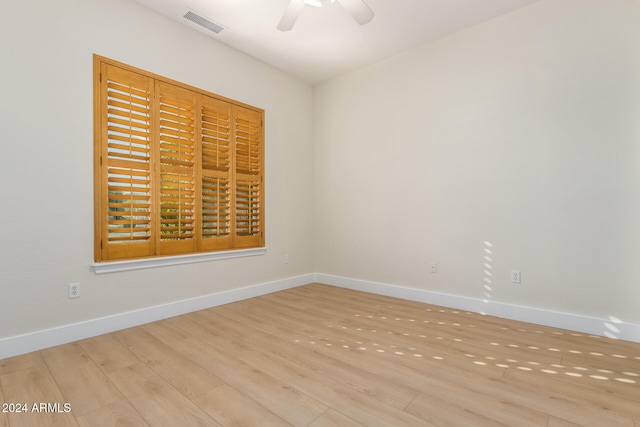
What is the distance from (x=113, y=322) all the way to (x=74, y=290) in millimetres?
409

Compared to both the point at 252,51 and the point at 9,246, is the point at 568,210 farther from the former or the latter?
the point at 9,246

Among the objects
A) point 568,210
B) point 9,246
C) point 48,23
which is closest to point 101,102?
point 48,23

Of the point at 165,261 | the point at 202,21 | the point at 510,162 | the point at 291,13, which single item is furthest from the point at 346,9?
the point at 165,261

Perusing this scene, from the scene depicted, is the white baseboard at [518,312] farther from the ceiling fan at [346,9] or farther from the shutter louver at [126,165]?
the ceiling fan at [346,9]

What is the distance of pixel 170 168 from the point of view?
3.14 metres

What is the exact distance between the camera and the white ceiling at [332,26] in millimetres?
2949

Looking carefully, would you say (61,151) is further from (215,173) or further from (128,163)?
(215,173)

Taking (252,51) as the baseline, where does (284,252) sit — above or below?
below

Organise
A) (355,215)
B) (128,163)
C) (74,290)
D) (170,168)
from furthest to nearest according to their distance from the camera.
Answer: (355,215), (170,168), (128,163), (74,290)

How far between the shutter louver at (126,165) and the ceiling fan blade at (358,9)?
192 cm

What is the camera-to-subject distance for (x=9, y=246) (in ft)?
7.47

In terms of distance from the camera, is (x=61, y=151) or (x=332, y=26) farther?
(x=332, y=26)

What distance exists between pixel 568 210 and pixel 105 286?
4.00m

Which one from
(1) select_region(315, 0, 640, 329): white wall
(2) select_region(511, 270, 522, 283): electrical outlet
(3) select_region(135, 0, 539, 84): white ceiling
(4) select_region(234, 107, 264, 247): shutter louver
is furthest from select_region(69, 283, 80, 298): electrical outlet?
(2) select_region(511, 270, 522, 283): electrical outlet
